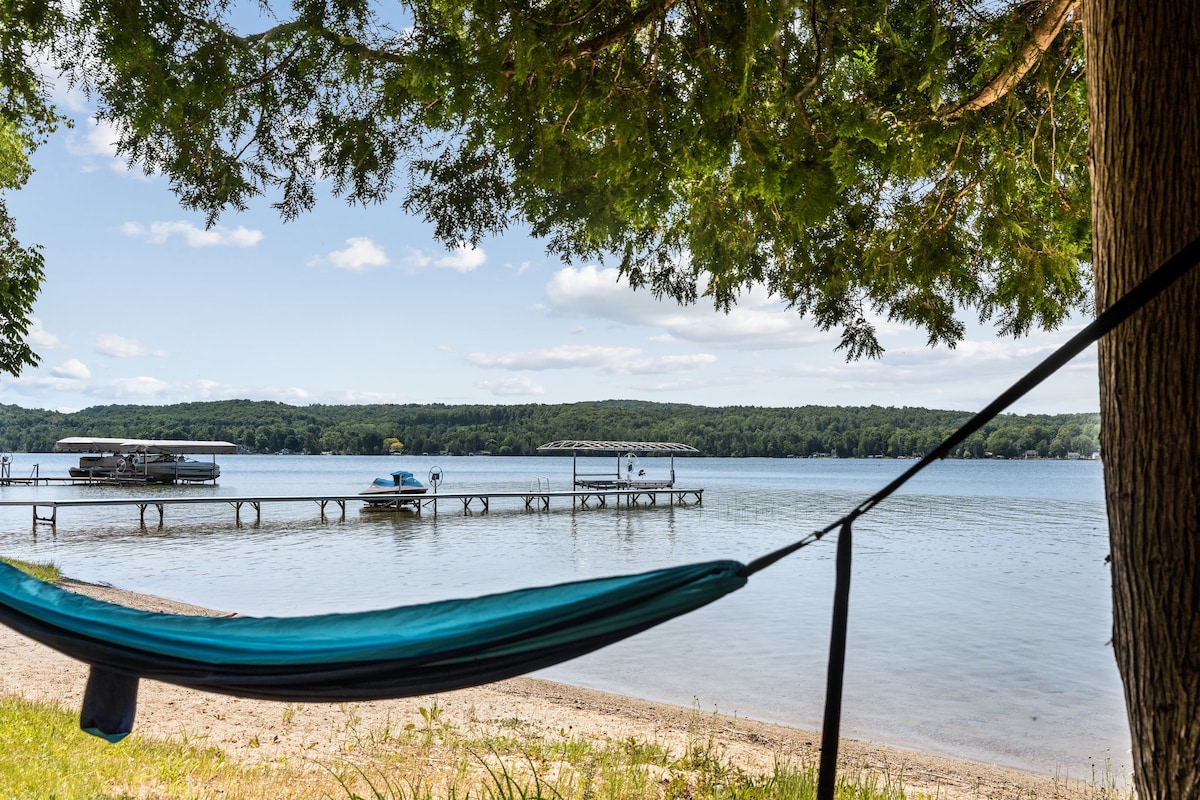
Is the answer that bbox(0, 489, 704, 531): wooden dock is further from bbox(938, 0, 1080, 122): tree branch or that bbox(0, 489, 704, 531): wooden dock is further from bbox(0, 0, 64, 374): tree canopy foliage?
bbox(938, 0, 1080, 122): tree branch

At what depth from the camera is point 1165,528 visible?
137 centimetres

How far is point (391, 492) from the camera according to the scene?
21.3 meters

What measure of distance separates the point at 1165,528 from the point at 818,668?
247 inches

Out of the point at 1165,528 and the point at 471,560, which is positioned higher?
the point at 1165,528

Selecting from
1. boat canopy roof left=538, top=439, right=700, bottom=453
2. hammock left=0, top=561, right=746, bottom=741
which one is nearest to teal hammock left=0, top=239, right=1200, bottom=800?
hammock left=0, top=561, right=746, bottom=741

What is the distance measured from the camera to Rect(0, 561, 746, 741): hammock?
53.5 inches

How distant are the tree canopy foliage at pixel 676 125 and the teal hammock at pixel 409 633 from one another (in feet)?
4.68

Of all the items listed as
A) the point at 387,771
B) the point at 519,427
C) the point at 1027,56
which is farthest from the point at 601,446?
the point at 519,427

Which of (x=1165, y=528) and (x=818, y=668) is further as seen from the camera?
(x=818, y=668)

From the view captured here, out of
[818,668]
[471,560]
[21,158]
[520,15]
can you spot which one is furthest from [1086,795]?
[21,158]

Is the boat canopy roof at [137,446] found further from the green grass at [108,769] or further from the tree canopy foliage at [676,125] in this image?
the tree canopy foliage at [676,125]

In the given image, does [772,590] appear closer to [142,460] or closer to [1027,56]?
[1027,56]

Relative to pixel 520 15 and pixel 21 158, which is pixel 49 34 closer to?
pixel 520 15

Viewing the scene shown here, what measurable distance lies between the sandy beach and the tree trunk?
2.72 metres
